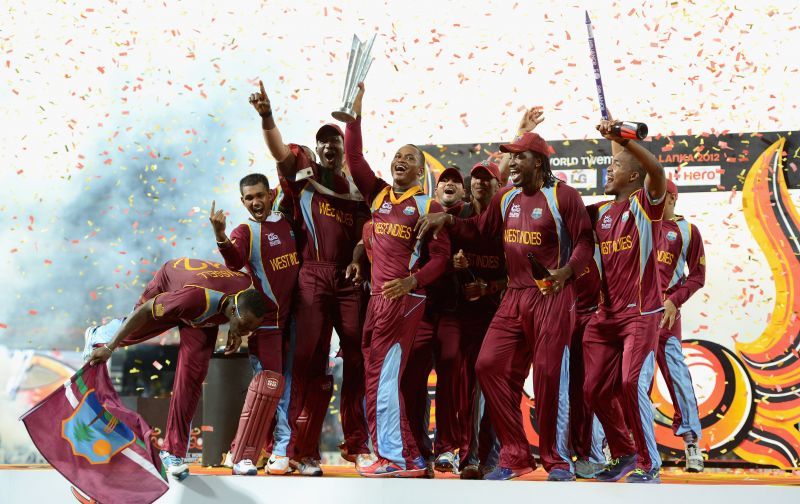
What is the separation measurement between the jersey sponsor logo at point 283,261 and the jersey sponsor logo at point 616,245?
5.31 feet

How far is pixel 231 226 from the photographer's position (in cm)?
790

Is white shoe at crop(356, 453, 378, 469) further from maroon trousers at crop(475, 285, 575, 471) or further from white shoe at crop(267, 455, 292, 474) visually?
maroon trousers at crop(475, 285, 575, 471)

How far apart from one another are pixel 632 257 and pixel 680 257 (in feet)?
5.83

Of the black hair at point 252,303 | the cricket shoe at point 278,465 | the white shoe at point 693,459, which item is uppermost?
the black hair at point 252,303

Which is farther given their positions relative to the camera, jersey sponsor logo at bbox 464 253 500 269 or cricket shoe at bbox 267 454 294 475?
jersey sponsor logo at bbox 464 253 500 269

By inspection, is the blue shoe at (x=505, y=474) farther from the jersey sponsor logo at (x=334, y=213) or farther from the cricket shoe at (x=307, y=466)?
the jersey sponsor logo at (x=334, y=213)

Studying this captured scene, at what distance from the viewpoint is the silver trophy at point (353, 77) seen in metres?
4.80

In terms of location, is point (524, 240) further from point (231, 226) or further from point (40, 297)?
point (40, 297)

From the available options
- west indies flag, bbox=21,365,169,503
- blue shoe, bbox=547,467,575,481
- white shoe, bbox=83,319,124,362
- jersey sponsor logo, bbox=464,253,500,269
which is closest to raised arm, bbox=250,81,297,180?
jersey sponsor logo, bbox=464,253,500,269

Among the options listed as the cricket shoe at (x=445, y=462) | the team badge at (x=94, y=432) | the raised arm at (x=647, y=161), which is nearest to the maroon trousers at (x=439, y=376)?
the cricket shoe at (x=445, y=462)

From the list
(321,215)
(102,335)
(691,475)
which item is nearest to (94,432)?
(102,335)

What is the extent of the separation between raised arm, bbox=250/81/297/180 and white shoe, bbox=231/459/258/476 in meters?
1.52

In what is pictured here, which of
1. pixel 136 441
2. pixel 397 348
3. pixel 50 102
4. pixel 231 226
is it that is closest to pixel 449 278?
pixel 397 348

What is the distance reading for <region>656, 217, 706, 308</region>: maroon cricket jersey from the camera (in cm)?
621
